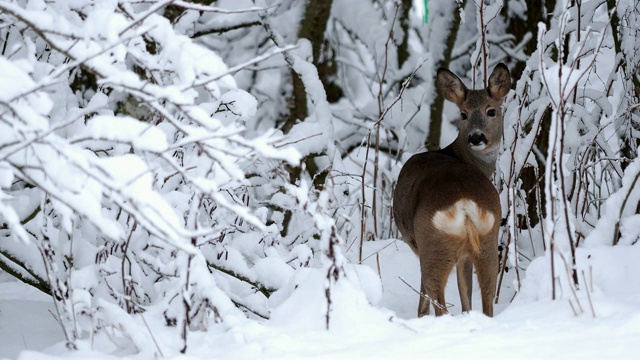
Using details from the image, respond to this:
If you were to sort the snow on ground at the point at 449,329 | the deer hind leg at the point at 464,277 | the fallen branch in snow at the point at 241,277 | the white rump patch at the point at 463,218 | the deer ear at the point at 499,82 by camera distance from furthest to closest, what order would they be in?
1. the deer ear at the point at 499,82
2. the deer hind leg at the point at 464,277
3. the white rump patch at the point at 463,218
4. the fallen branch in snow at the point at 241,277
5. the snow on ground at the point at 449,329

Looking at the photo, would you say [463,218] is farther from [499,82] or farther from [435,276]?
[499,82]

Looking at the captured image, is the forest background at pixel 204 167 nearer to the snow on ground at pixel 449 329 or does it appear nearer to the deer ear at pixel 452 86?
the snow on ground at pixel 449 329

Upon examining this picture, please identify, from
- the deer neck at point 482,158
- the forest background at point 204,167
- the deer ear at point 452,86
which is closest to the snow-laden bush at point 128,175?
the forest background at point 204,167

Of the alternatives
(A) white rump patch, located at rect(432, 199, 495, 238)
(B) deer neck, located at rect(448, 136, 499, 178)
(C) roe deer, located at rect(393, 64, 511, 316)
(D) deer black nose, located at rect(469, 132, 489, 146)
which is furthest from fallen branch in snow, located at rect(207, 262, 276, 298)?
(B) deer neck, located at rect(448, 136, 499, 178)

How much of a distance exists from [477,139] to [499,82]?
20.8 inches

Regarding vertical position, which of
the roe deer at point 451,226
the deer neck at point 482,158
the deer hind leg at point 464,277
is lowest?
the deer hind leg at point 464,277

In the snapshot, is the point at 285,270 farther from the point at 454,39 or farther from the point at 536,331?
the point at 454,39

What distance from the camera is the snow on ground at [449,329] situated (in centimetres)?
268

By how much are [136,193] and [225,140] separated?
0.40 metres

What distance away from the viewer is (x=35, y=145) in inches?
96.5

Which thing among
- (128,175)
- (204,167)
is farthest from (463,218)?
(128,175)

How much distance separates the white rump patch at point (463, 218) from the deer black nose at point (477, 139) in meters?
1.05

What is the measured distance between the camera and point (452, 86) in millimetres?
6035

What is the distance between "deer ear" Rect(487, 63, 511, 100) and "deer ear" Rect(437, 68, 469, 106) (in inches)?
7.1
